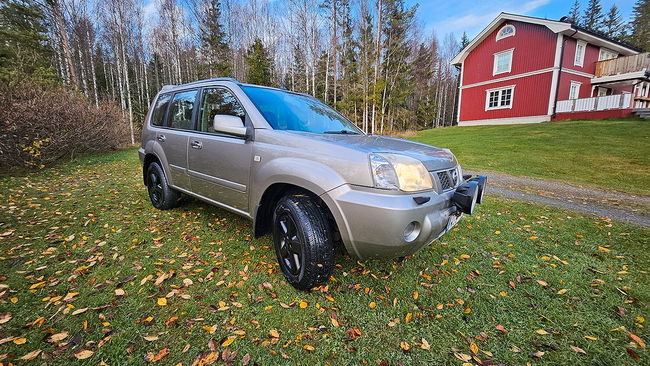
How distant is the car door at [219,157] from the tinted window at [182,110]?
261 millimetres

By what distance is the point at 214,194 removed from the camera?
3027 millimetres

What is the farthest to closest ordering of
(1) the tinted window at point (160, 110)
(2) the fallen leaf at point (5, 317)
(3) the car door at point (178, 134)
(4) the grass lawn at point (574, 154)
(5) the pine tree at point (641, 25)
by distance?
(5) the pine tree at point (641, 25) → (4) the grass lawn at point (574, 154) → (1) the tinted window at point (160, 110) → (3) the car door at point (178, 134) → (2) the fallen leaf at point (5, 317)

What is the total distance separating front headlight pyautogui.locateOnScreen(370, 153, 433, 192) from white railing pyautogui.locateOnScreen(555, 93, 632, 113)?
71.6 feet

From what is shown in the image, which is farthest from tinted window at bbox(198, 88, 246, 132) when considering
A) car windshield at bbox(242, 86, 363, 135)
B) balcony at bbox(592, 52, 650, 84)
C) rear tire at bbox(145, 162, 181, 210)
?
balcony at bbox(592, 52, 650, 84)

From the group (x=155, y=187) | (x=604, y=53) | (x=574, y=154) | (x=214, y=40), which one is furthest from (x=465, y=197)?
(x=604, y=53)

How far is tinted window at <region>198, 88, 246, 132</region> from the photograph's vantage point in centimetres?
283

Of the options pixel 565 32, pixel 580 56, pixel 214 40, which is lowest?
pixel 580 56

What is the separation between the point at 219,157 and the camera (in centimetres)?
286

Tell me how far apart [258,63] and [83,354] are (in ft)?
82.0

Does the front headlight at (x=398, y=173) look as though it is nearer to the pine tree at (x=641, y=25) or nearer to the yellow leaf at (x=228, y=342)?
the yellow leaf at (x=228, y=342)

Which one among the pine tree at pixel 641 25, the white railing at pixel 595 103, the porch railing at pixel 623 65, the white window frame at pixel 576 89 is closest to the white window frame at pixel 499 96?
the white railing at pixel 595 103

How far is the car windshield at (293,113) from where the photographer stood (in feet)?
8.85

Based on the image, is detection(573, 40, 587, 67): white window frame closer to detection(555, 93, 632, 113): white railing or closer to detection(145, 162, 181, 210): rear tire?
detection(555, 93, 632, 113): white railing

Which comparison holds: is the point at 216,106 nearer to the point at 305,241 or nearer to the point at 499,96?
the point at 305,241
